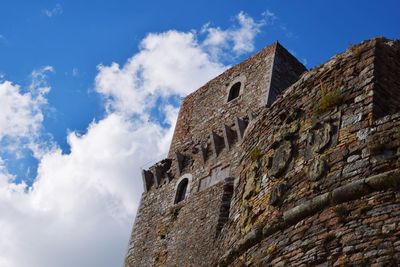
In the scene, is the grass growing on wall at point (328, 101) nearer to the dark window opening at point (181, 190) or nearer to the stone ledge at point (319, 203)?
the stone ledge at point (319, 203)

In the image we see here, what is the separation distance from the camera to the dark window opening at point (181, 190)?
1627 centimetres

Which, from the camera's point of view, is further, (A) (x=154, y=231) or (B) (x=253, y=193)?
(A) (x=154, y=231)

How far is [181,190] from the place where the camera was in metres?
16.5

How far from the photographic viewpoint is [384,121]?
6.56 m

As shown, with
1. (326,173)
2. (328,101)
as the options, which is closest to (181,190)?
(328,101)

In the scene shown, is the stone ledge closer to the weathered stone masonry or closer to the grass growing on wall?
the weathered stone masonry

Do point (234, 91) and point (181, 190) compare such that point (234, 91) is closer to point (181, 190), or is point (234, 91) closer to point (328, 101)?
point (181, 190)

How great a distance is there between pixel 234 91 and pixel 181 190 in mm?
3449

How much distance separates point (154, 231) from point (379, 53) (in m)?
9.75

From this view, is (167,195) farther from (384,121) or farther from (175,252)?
(384,121)

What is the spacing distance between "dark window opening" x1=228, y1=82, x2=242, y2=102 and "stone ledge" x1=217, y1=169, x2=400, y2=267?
1080 centimetres

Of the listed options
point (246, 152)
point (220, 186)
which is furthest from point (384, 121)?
point (220, 186)

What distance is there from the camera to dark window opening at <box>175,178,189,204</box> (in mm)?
16266

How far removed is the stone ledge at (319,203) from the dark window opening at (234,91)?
1080cm
